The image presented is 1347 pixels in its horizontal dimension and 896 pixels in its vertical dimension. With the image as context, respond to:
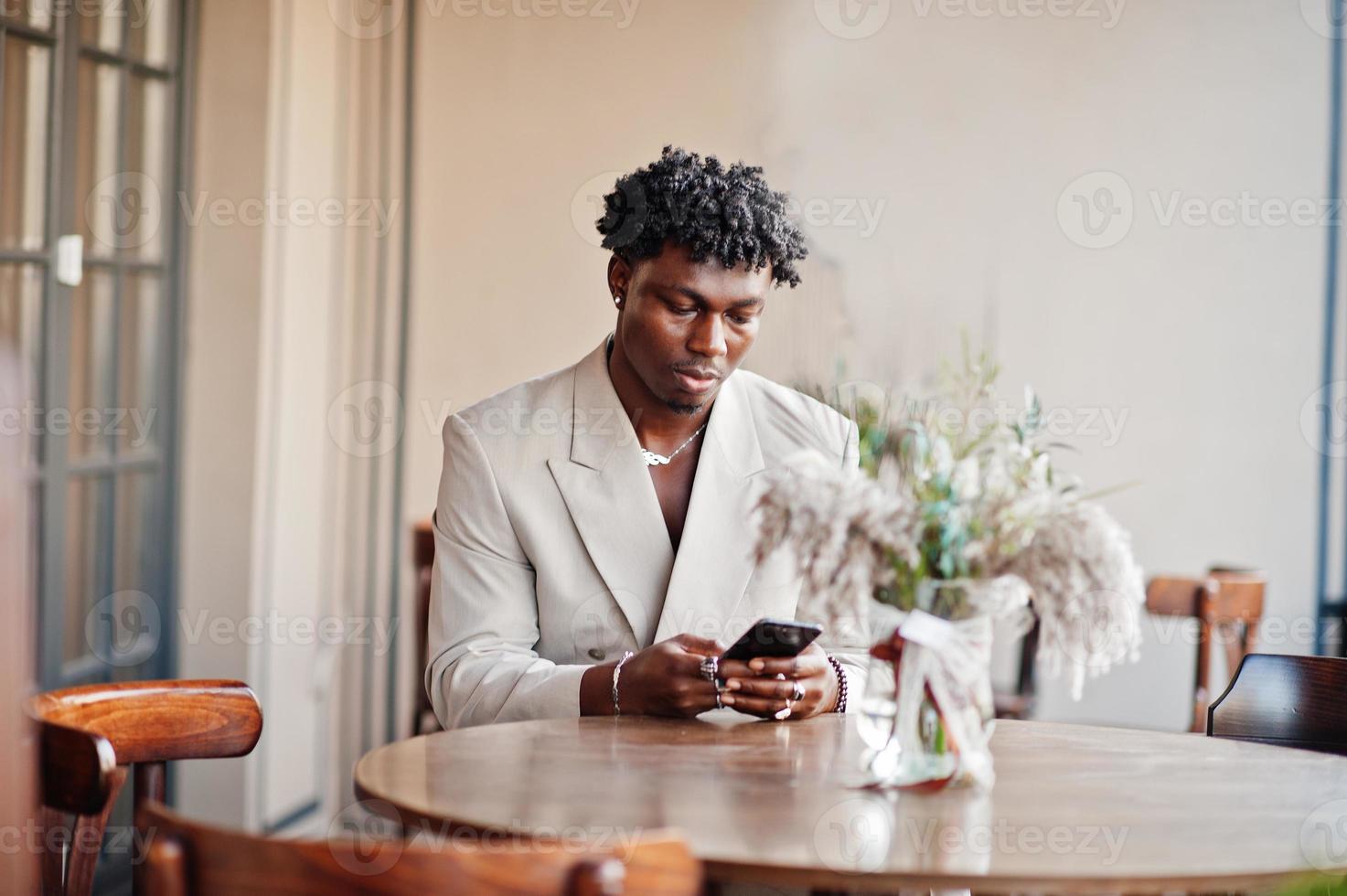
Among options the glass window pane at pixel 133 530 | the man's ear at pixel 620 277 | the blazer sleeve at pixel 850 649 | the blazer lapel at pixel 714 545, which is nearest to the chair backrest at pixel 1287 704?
the blazer sleeve at pixel 850 649

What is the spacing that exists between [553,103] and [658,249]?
3.04m

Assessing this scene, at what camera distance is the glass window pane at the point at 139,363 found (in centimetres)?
348

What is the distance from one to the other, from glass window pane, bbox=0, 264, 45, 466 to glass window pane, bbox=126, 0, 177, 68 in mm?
771

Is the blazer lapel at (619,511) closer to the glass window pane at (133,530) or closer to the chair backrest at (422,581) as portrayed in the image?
the glass window pane at (133,530)

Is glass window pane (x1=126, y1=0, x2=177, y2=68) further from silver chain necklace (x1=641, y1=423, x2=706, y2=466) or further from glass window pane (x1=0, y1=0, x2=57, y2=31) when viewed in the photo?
silver chain necklace (x1=641, y1=423, x2=706, y2=466)

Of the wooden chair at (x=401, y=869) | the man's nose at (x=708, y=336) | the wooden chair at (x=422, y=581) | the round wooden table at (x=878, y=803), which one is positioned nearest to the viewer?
the wooden chair at (x=401, y=869)

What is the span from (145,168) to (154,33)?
1.15ft

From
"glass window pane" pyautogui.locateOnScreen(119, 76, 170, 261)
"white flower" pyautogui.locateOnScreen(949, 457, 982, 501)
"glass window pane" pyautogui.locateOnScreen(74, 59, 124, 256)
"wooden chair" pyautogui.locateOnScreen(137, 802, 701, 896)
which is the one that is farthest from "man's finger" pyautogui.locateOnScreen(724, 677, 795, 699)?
"glass window pane" pyautogui.locateOnScreen(119, 76, 170, 261)

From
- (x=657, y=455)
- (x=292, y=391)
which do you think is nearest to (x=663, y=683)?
(x=657, y=455)

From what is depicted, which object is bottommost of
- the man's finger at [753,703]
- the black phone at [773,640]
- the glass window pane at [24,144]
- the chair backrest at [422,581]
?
the chair backrest at [422,581]

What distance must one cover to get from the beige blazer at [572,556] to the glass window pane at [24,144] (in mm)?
1272

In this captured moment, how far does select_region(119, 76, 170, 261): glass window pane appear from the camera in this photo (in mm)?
3465

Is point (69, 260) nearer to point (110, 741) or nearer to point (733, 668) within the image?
point (110, 741)

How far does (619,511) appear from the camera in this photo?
2199 mm
